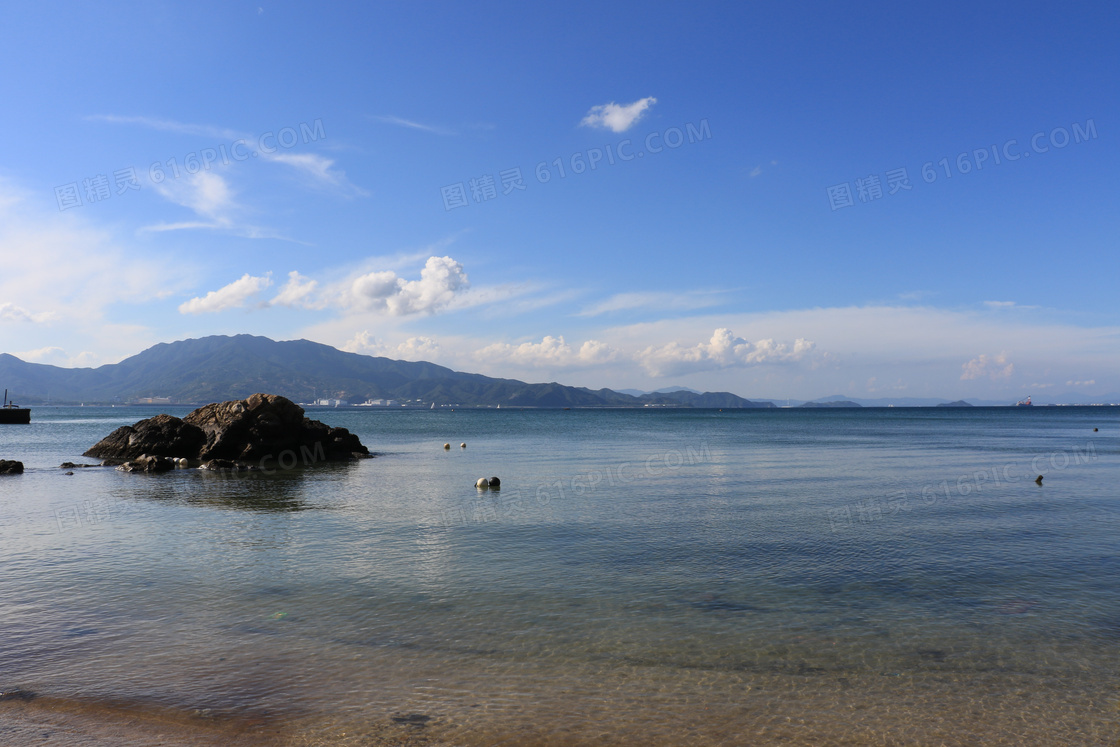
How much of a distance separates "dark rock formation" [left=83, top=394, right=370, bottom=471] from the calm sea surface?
15.6 meters

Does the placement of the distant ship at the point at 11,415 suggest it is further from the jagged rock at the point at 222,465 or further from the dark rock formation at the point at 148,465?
the jagged rock at the point at 222,465

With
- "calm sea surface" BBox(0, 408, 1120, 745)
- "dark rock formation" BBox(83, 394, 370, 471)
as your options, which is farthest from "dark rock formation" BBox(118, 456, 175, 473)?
"calm sea surface" BBox(0, 408, 1120, 745)

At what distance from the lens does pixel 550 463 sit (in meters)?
41.9

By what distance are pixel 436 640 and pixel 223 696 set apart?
312cm

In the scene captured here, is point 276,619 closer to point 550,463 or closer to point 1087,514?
point 1087,514

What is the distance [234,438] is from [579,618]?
36.4 meters

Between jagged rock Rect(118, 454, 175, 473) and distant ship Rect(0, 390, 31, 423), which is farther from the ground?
distant ship Rect(0, 390, 31, 423)

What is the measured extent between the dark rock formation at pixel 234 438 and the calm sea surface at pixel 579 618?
15590 millimetres

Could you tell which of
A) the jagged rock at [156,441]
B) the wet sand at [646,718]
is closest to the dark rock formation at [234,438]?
the jagged rock at [156,441]

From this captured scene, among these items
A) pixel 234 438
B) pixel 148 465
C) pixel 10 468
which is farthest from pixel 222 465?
pixel 10 468

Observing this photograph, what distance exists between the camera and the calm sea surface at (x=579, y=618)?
313 inches

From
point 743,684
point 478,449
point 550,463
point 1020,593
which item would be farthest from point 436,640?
point 478,449

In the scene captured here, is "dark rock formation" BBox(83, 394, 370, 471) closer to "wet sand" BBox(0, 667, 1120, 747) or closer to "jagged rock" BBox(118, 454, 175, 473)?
"jagged rock" BBox(118, 454, 175, 473)

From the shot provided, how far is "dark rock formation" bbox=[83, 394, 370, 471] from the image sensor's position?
1587 inches
